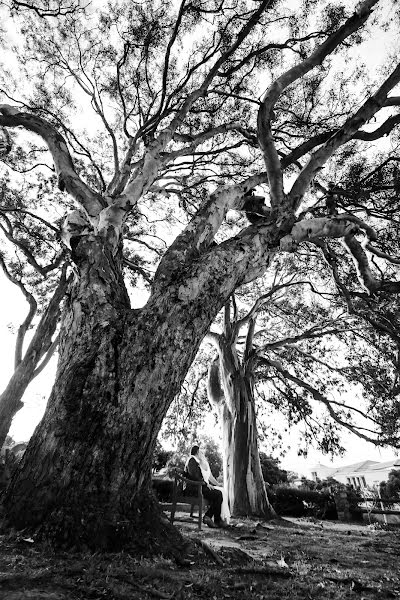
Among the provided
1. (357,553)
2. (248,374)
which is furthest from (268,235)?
(248,374)

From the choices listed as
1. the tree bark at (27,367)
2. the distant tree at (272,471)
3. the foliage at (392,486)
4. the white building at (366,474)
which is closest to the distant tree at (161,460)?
the distant tree at (272,471)

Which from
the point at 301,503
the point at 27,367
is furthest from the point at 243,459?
the point at 301,503

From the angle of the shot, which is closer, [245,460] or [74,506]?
[74,506]

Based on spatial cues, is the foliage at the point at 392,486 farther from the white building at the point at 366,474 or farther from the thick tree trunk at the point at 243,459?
the thick tree trunk at the point at 243,459

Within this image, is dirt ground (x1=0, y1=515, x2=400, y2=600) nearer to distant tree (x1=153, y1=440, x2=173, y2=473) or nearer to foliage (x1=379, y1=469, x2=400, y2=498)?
distant tree (x1=153, y1=440, x2=173, y2=473)

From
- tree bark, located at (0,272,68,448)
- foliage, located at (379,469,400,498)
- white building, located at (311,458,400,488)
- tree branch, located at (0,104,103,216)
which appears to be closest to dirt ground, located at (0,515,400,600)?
tree branch, located at (0,104,103,216)

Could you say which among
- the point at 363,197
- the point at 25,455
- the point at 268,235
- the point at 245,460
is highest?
the point at 363,197

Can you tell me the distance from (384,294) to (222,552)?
514cm

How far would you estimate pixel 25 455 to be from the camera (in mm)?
2445

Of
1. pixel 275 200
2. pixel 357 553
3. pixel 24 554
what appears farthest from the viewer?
pixel 275 200

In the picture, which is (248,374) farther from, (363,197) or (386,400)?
(363,197)

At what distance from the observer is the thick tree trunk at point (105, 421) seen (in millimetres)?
2152

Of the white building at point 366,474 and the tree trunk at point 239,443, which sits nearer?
the tree trunk at point 239,443

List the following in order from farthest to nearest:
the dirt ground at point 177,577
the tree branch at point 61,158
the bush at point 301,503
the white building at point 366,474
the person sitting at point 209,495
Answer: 1. the white building at point 366,474
2. the bush at point 301,503
3. the person sitting at point 209,495
4. the tree branch at point 61,158
5. the dirt ground at point 177,577
